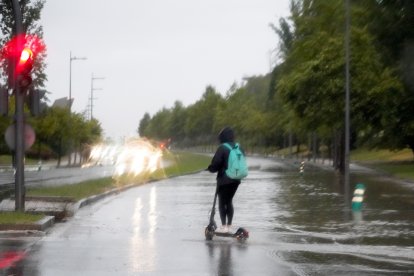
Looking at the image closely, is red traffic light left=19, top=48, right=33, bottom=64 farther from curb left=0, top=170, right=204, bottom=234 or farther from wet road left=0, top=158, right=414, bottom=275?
wet road left=0, top=158, right=414, bottom=275

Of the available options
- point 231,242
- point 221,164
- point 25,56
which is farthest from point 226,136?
point 25,56

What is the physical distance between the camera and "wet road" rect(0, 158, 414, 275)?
9.96 m

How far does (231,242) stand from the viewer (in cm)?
1263

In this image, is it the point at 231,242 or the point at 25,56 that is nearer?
the point at 231,242

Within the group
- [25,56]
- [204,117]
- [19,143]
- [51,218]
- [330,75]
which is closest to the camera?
[51,218]

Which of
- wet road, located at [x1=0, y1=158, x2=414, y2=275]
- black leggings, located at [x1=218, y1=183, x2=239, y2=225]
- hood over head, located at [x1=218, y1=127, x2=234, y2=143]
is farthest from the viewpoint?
hood over head, located at [x1=218, y1=127, x2=234, y2=143]

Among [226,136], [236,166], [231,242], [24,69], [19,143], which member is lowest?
[231,242]

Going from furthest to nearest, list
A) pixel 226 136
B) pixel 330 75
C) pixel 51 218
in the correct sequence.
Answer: pixel 330 75
pixel 51 218
pixel 226 136

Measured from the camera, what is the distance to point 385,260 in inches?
424

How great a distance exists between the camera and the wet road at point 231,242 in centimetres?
996

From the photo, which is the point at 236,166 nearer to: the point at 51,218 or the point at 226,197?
the point at 226,197

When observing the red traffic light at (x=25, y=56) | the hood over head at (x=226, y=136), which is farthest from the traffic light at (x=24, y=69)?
the hood over head at (x=226, y=136)

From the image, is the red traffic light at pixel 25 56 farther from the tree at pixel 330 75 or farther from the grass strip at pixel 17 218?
the tree at pixel 330 75

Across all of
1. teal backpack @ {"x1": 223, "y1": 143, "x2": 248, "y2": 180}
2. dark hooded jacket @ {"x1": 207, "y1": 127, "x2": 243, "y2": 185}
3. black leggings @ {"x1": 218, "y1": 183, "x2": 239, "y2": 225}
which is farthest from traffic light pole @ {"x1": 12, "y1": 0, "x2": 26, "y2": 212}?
teal backpack @ {"x1": 223, "y1": 143, "x2": 248, "y2": 180}
